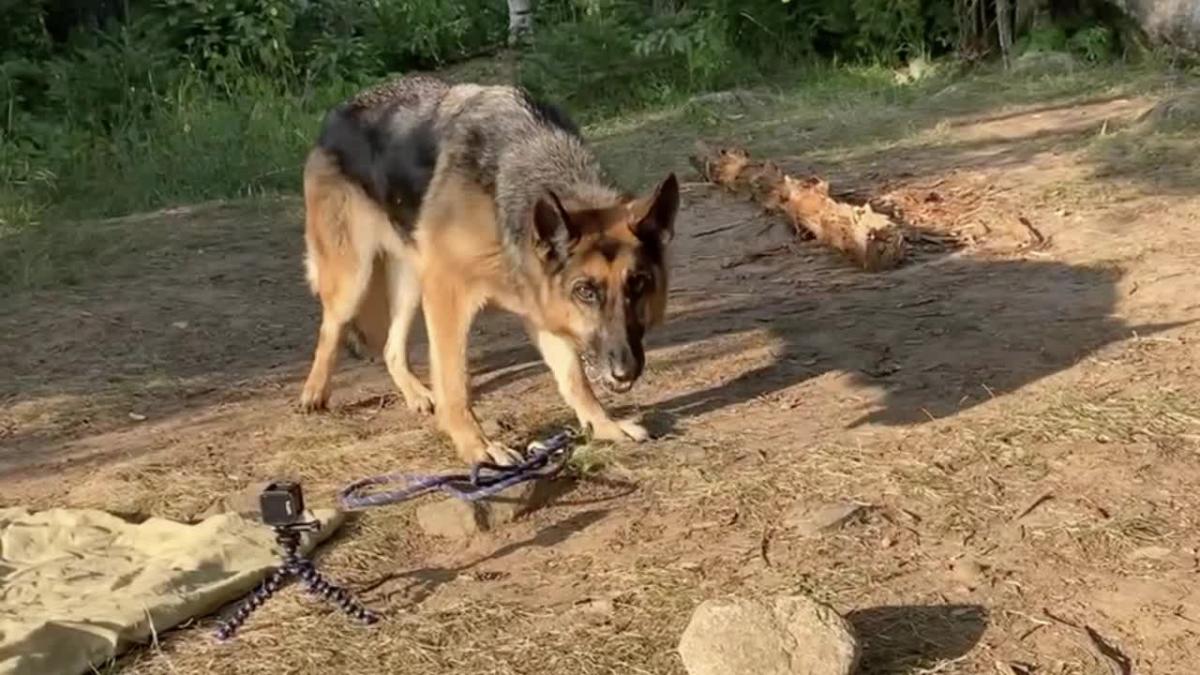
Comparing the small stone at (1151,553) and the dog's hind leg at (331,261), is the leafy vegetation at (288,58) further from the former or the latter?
the small stone at (1151,553)

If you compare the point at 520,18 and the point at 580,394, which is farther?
the point at 520,18

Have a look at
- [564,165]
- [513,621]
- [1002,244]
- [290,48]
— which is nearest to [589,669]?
[513,621]

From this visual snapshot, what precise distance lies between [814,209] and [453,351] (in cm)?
376

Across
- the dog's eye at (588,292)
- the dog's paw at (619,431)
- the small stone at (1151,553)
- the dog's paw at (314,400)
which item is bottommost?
the dog's paw at (314,400)

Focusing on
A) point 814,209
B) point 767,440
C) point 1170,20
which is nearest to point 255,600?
point 767,440

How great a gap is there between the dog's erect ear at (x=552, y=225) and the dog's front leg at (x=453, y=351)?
679mm

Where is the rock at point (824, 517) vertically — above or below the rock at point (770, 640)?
below

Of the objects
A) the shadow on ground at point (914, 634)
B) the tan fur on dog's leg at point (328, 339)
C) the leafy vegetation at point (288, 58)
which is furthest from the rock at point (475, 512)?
the leafy vegetation at point (288, 58)

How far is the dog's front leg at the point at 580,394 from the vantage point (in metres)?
5.95

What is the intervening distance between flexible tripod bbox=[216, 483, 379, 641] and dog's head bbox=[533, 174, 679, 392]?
1179 mm

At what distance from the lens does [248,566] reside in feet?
16.0

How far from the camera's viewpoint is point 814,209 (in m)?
9.07

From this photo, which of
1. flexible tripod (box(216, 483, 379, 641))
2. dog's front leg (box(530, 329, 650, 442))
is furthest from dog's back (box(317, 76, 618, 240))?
flexible tripod (box(216, 483, 379, 641))

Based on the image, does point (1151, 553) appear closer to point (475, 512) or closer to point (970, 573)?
point (970, 573)
